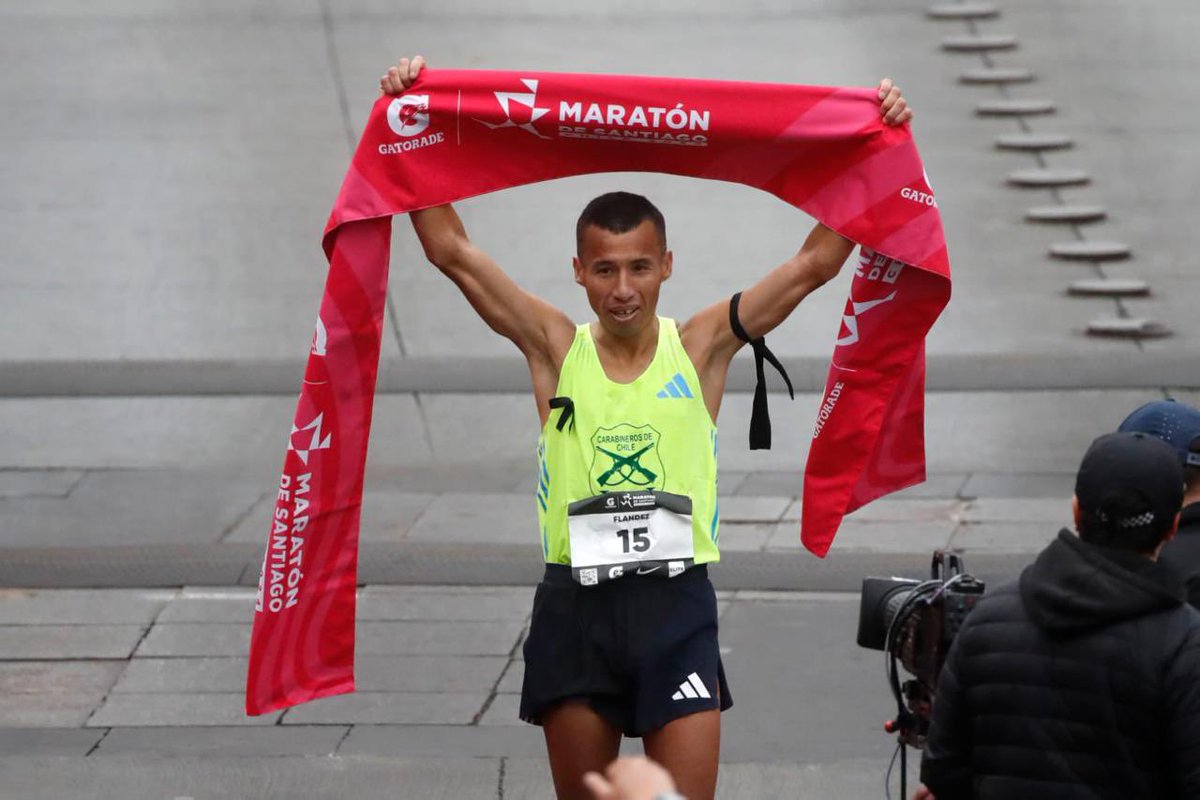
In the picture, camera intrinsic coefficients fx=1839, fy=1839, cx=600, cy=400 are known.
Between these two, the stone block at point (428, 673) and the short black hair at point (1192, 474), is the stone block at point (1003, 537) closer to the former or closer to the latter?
the stone block at point (428, 673)

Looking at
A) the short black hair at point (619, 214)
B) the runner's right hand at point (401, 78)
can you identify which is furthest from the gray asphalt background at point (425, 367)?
the runner's right hand at point (401, 78)

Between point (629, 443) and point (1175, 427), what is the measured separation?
1.28m

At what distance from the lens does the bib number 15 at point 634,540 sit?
4406 millimetres

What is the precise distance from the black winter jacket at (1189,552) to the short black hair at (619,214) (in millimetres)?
1395

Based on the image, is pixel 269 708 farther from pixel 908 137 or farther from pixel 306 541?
pixel 908 137

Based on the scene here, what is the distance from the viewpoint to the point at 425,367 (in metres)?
11.7

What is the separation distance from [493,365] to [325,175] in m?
3.37

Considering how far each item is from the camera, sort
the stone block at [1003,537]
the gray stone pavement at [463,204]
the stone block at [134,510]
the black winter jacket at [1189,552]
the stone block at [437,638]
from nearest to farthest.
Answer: the black winter jacket at [1189,552], the stone block at [437,638], the stone block at [1003,537], the stone block at [134,510], the gray stone pavement at [463,204]

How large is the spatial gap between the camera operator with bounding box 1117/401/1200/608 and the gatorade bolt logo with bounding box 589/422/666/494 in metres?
1.10

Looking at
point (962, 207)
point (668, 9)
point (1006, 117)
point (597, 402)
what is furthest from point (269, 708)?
point (668, 9)

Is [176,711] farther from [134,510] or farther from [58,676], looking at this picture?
[134,510]

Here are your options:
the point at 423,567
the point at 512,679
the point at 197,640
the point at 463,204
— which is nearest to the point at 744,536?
the point at 423,567

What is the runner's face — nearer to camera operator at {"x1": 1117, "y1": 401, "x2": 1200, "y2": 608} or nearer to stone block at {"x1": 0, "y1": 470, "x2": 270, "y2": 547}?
camera operator at {"x1": 1117, "y1": 401, "x2": 1200, "y2": 608}

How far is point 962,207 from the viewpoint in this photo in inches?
543
